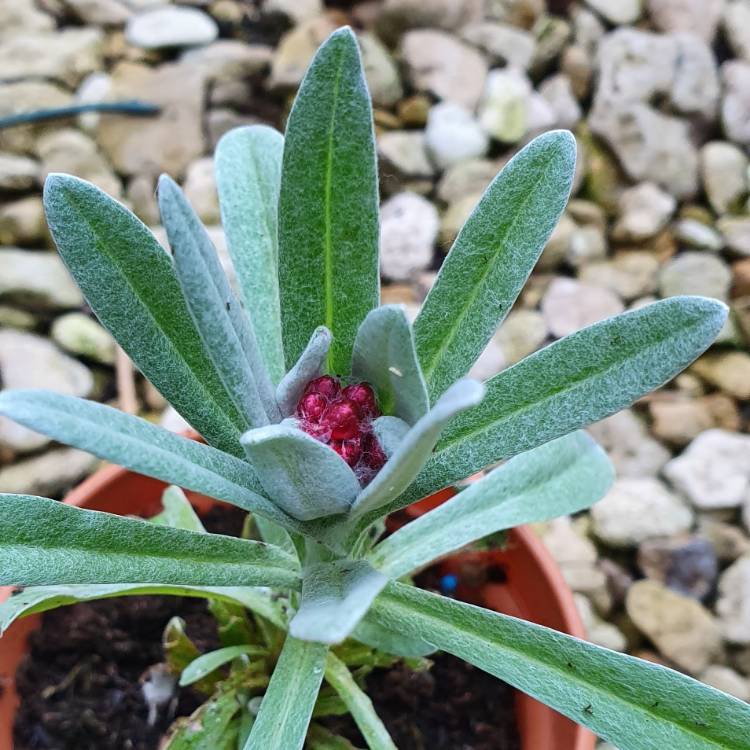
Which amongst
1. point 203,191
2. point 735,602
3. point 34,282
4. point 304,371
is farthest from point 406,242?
point 304,371

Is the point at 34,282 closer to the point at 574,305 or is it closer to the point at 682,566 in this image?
the point at 574,305

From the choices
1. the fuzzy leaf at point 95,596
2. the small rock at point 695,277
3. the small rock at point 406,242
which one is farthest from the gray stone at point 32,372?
the small rock at point 695,277

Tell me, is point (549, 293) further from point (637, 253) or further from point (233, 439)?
point (233, 439)

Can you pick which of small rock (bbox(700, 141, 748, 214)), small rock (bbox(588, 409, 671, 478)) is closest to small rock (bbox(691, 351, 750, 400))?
small rock (bbox(588, 409, 671, 478))

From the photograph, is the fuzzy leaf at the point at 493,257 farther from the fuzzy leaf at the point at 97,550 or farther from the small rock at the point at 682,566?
the small rock at the point at 682,566

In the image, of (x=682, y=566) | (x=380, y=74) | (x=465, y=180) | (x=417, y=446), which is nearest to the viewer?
(x=417, y=446)

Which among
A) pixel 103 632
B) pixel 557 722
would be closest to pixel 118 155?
pixel 103 632
